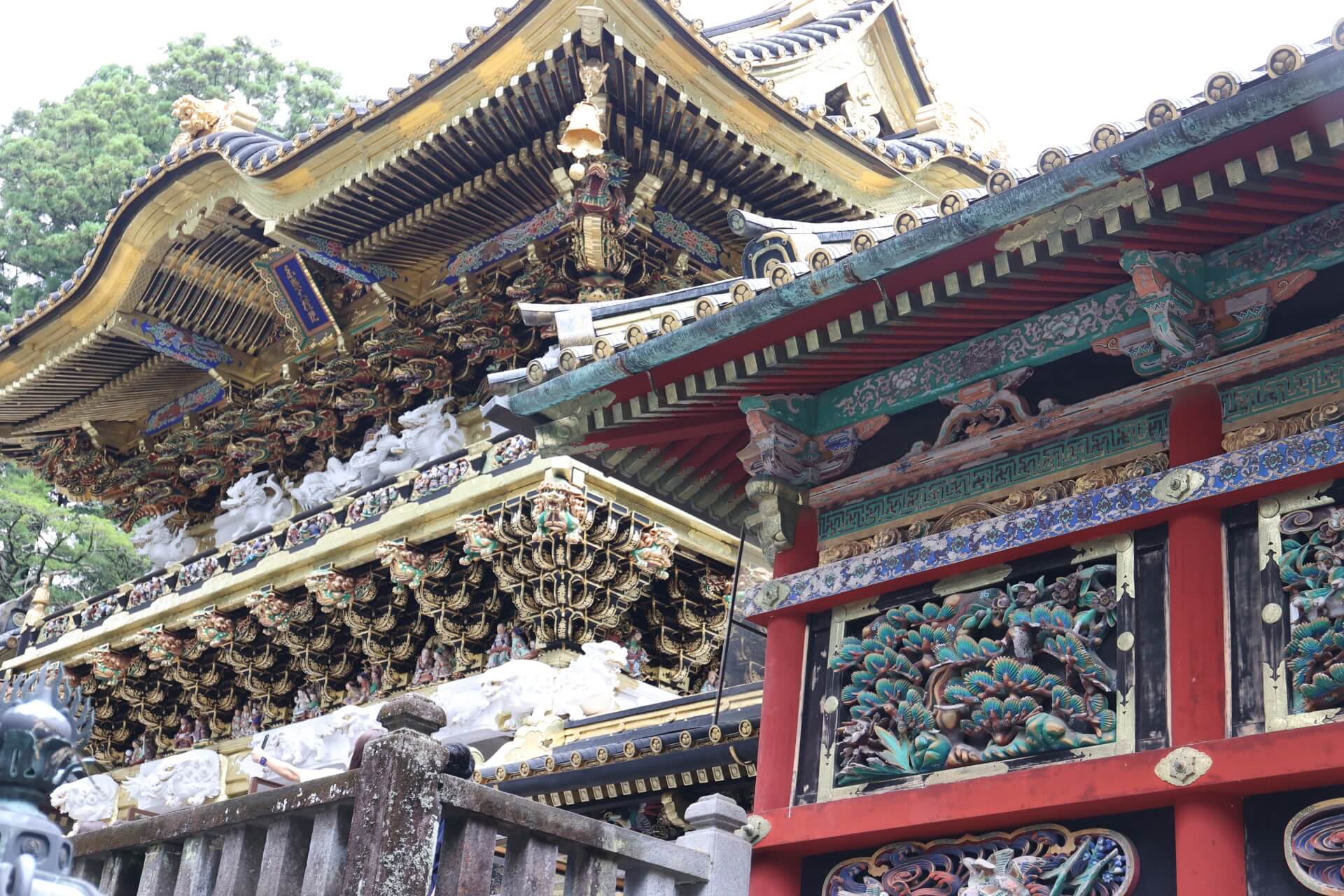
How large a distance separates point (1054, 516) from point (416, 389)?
33.1 feet

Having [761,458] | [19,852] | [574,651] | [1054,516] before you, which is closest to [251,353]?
[574,651]

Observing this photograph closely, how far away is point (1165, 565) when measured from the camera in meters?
5.74

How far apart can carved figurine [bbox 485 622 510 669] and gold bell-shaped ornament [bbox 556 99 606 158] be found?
4.12 m

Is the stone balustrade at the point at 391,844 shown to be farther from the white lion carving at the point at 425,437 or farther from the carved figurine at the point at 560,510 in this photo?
the white lion carving at the point at 425,437

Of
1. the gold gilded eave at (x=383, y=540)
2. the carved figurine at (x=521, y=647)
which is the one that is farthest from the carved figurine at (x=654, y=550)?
the carved figurine at (x=521, y=647)

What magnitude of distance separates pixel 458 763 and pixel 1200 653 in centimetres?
260

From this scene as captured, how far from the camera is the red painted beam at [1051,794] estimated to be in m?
5.05

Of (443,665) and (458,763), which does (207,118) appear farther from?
(458,763)

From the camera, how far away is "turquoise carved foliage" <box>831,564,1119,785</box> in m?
5.71

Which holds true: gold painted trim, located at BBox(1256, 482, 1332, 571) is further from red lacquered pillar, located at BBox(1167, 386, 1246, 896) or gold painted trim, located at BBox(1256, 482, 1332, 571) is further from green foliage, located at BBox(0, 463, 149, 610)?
green foliage, located at BBox(0, 463, 149, 610)

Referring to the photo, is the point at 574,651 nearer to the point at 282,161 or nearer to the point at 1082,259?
the point at 282,161

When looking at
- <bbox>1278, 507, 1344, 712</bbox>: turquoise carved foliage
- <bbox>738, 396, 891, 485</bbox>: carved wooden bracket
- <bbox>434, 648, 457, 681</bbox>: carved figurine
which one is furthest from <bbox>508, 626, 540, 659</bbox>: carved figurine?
<bbox>1278, 507, 1344, 712</bbox>: turquoise carved foliage

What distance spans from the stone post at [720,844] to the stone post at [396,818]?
1534 mm

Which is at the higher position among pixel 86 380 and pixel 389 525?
pixel 86 380
